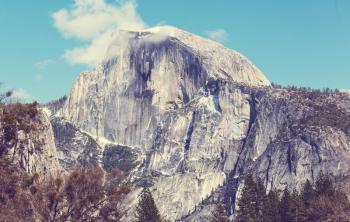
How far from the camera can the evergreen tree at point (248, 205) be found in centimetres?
9688

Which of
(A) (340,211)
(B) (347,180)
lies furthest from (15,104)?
(B) (347,180)

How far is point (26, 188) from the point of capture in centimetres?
4162

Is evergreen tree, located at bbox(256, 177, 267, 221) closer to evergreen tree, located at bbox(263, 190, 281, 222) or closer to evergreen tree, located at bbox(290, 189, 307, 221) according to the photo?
evergreen tree, located at bbox(263, 190, 281, 222)

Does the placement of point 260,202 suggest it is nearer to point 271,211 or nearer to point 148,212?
point 271,211

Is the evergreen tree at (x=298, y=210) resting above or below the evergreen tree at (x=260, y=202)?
below

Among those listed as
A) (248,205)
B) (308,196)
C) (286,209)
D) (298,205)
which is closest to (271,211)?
(286,209)

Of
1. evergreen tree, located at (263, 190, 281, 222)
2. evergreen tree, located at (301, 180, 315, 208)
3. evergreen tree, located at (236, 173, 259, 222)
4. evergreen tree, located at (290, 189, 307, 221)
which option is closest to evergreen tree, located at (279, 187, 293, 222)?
evergreen tree, located at (290, 189, 307, 221)

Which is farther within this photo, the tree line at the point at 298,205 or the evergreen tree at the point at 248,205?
the evergreen tree at the point at 248,205

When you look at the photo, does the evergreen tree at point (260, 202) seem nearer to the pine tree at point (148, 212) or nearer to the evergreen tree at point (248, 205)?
the evergreen tree at point (248, 205)

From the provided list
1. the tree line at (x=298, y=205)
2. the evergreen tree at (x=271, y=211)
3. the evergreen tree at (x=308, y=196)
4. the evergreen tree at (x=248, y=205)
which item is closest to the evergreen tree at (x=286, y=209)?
the tree line at (x=298, y=205)

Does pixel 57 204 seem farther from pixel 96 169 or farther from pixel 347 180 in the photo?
pixel 347 180

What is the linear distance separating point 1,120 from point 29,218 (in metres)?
8.14

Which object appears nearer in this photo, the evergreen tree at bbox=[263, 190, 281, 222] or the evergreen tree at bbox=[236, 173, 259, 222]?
the evergreen tree at bbox=[263, 190, 281, 222]

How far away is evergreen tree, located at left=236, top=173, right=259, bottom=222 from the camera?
318 ft
